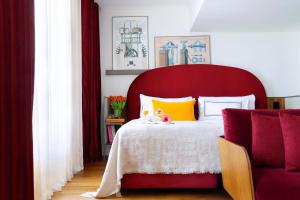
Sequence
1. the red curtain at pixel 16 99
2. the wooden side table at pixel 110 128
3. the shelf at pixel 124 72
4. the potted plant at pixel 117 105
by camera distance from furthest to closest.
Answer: the shelf at pixel 124 72 → the potted plant at pixel 117 105 → the wooden side table at pixel 110 128 → the red curtain at pixel 16 99

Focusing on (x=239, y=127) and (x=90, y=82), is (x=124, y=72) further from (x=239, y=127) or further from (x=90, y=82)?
(x=239, y=127)

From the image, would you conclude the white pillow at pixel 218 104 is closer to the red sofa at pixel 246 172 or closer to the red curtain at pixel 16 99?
the red sofa at pixel 246 172

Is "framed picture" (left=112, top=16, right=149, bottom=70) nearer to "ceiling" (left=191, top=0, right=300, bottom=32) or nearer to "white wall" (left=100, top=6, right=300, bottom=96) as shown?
"white wall" (left=100, top=6, right=300, bottom=96)

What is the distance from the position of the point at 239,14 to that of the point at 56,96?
101 inches

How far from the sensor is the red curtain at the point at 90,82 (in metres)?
3.62

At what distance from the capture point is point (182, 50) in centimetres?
435

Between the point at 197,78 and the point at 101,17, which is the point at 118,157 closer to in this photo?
the point at 197,78

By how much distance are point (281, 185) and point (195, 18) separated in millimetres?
2802

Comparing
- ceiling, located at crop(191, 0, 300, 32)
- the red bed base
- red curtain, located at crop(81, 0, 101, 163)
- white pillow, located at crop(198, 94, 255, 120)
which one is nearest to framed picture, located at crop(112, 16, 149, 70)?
red curtain, located at crop(81, 0, 101, 163)

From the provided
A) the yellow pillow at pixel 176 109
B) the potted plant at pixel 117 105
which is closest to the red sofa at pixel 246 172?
the yellow pillow at pixel 176 109

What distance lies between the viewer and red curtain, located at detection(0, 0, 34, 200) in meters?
1.58

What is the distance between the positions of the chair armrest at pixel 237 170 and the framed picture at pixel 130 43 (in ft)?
8.68

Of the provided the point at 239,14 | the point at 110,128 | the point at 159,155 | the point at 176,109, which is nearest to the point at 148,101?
the point at 176,109

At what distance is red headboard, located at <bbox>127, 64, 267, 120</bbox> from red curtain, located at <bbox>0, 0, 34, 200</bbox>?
2.45 metres
